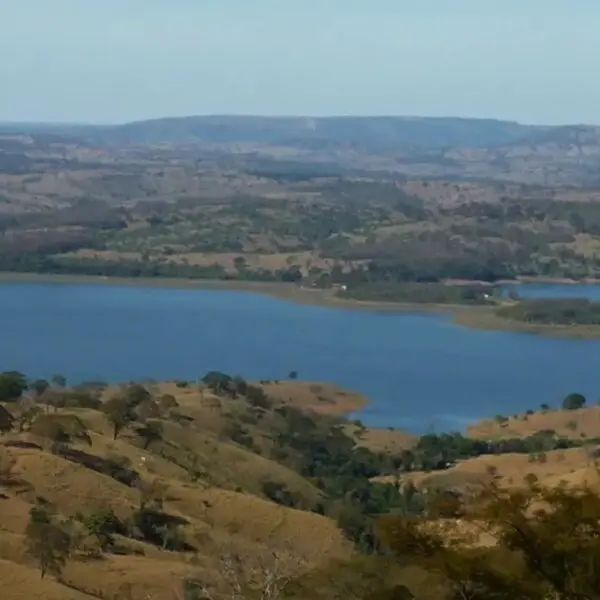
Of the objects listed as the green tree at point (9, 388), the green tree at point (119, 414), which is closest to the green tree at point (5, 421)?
the green tree at point (119, 414)

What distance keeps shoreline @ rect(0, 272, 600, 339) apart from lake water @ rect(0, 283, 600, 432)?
104cm

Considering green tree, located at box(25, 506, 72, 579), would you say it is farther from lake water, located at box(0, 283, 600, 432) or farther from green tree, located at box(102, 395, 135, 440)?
lake water, located at box(0, 283, 600, 432)

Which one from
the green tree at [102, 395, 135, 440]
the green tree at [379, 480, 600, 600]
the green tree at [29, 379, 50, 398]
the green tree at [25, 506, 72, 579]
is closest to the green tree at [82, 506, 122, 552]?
the green tree at [25, 506, 72, 579]

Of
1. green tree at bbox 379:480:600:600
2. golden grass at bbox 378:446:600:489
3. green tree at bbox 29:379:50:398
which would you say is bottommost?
golden grass at bbox 378:446:600:489

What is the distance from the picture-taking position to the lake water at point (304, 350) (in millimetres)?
46125

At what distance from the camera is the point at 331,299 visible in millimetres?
69000

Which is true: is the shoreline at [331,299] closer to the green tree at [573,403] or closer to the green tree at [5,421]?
the green tree at [573,403]

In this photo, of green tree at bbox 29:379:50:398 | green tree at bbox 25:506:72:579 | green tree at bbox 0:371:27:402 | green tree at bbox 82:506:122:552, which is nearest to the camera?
green tree at bbox 25:506:72:579

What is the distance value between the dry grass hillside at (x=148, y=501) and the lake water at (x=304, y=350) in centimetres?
1436

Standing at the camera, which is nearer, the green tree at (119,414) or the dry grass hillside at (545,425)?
the green tree at (119,414)

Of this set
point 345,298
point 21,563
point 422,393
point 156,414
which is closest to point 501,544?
point 21,563

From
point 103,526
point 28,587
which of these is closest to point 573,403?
point 103,526

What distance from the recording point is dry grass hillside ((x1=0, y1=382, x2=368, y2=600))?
16.1 m

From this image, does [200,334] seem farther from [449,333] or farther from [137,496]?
[137,496]
